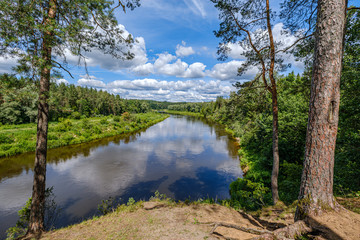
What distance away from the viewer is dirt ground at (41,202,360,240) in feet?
8.23

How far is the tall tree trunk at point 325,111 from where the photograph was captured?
8.30ft

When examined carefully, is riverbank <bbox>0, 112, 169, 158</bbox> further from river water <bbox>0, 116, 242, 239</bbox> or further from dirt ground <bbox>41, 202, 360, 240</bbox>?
dirt ground <bbox>41, 202, 360, 240</bbox>

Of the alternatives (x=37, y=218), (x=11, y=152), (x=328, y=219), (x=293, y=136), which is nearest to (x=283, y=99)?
(x=293, y=136)

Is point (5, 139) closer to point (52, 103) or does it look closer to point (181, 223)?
point (52, 103)


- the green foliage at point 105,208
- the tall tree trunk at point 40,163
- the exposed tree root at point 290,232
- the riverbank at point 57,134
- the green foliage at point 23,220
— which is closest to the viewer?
the exposed tree root at point 290,232

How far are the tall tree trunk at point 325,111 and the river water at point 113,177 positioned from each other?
8967 mm

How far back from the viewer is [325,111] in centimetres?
253

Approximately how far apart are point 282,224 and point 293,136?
896 centimetres

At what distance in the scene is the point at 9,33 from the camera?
349 cm

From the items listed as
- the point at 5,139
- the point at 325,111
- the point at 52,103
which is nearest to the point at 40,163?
the point at 52,103

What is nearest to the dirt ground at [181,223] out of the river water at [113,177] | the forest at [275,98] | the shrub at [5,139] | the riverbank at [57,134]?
the forest at [275,98]

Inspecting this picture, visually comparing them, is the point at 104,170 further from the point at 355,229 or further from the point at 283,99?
the point at 283,99

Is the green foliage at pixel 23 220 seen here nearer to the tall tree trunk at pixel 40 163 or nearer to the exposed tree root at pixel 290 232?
the tall tree trunk at pixel 40 163

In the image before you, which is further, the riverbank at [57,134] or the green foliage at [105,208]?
the riverbank at [57,134]
